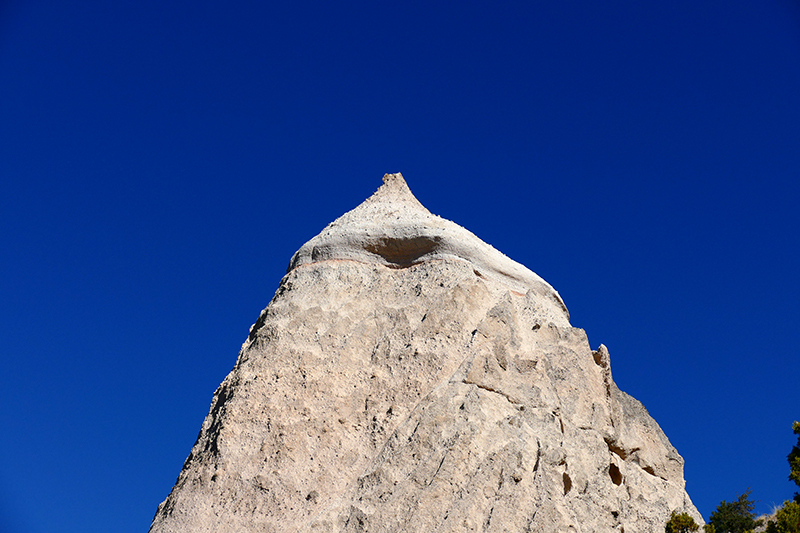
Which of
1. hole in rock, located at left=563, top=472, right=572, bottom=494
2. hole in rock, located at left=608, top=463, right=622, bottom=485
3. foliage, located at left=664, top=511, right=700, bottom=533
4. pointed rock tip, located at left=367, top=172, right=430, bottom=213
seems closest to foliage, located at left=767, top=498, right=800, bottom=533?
foliage, located at left=664, top=511, right=700, bottom=533

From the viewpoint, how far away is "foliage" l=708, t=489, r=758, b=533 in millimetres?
19950

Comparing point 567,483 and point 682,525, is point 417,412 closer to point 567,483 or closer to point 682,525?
point 567,483

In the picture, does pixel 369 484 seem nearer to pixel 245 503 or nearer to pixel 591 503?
pixel 245 503

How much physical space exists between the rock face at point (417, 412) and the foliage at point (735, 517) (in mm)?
7376

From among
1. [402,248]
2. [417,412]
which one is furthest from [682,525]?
[402,248]

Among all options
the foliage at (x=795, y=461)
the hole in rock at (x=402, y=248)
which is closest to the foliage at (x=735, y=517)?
the foliage at (x=795, y=461)

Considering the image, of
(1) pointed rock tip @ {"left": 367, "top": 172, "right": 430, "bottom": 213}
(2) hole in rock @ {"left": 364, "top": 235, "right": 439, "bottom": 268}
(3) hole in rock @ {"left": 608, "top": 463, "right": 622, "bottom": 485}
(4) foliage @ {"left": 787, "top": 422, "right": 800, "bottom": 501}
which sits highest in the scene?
(1) pointed rock tip @ {"left": 367, "top": 172, "right": 430, "bottom": 213}

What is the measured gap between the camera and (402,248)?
13945 millimetres

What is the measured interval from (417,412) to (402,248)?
386cm

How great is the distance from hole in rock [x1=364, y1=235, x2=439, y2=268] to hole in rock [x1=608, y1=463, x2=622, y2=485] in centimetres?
491

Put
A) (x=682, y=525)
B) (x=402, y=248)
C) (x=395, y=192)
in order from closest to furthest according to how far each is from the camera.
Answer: (x=682, y=525)
(x=402, y=248)
(x=395, y=192)

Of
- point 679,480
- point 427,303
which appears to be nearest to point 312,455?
point 427,303

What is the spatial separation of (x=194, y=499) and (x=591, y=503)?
5.74 meters

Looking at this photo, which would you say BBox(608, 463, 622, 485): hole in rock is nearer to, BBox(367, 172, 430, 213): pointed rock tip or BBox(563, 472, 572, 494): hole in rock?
BBox(563, 472, 572, 494): hole in rock
